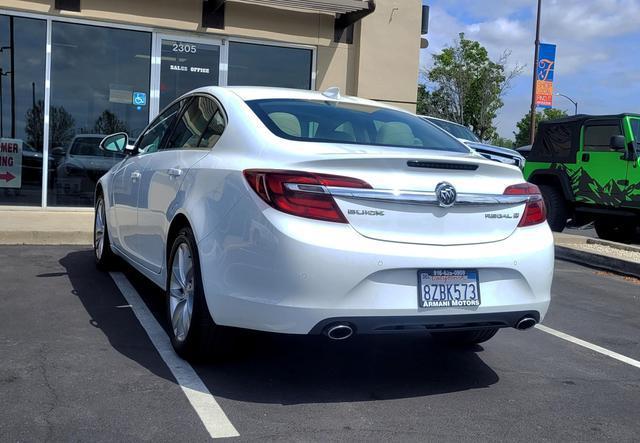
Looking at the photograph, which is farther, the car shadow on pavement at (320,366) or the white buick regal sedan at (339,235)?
the car shadow on pavement at (320,366)

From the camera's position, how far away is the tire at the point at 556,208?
12328 mm

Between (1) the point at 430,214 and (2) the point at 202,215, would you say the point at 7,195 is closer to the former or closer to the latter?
(2) the point at 202,215

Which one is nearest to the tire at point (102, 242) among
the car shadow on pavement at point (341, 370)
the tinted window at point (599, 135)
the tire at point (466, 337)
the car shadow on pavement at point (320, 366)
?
the car shadow on pavement at point (320, 366)

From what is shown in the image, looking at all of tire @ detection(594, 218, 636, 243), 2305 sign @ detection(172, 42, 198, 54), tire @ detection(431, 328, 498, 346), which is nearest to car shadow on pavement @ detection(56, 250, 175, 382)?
tire @ detection(431, 328, 498, 346)

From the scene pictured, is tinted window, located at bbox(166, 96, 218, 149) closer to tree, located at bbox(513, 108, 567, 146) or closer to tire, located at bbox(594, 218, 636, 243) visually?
tire, located at bbox(594, 218, 636, 243)

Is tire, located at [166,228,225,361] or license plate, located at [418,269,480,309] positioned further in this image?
tire, located at [166,228,225,361]

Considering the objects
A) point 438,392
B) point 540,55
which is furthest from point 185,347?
point 540,55

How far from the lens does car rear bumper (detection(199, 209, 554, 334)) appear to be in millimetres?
3363

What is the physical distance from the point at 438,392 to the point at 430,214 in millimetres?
1069

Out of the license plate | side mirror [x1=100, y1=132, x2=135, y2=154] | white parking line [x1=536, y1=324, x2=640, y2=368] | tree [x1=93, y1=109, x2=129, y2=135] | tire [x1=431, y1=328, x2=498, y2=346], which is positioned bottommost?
white parking line [x1=536, y1=324, x2=640, y2=368]

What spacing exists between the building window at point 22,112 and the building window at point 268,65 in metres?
3.12

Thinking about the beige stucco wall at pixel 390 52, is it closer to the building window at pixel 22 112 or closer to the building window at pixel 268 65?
the building window at pixel 268 65

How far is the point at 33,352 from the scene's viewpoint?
4.20m

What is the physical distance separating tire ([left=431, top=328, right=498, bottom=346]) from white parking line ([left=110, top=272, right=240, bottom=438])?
1770 millimetres
